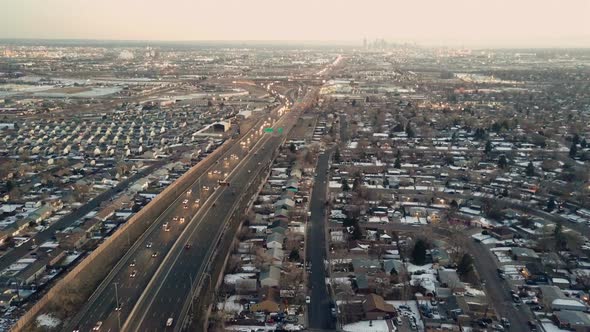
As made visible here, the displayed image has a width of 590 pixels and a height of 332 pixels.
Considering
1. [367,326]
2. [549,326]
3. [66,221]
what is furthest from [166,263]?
[549,326]

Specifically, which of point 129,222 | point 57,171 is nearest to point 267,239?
point 129,222

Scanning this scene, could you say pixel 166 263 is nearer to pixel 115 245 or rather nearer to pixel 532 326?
pixel 115 245

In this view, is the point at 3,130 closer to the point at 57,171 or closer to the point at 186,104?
the point at 57,171

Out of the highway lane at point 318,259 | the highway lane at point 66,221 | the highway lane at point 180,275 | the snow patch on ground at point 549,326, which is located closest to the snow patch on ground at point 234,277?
the highway lane at point 180,275

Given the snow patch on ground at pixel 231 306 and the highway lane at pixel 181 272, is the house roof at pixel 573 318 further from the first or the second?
the highway lane at pixel 181 272

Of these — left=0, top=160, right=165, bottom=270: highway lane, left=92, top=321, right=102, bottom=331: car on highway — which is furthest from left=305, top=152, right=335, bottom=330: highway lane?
left=0, top=160, right=165, bottom=270: highway lane

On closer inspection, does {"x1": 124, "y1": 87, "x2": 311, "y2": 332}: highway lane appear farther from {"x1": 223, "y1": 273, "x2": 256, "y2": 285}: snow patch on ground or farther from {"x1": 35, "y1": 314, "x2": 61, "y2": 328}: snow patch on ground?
{"x1": 35, "y1": 314, "x2": 61, "y2": 328}: snow patch on ground
